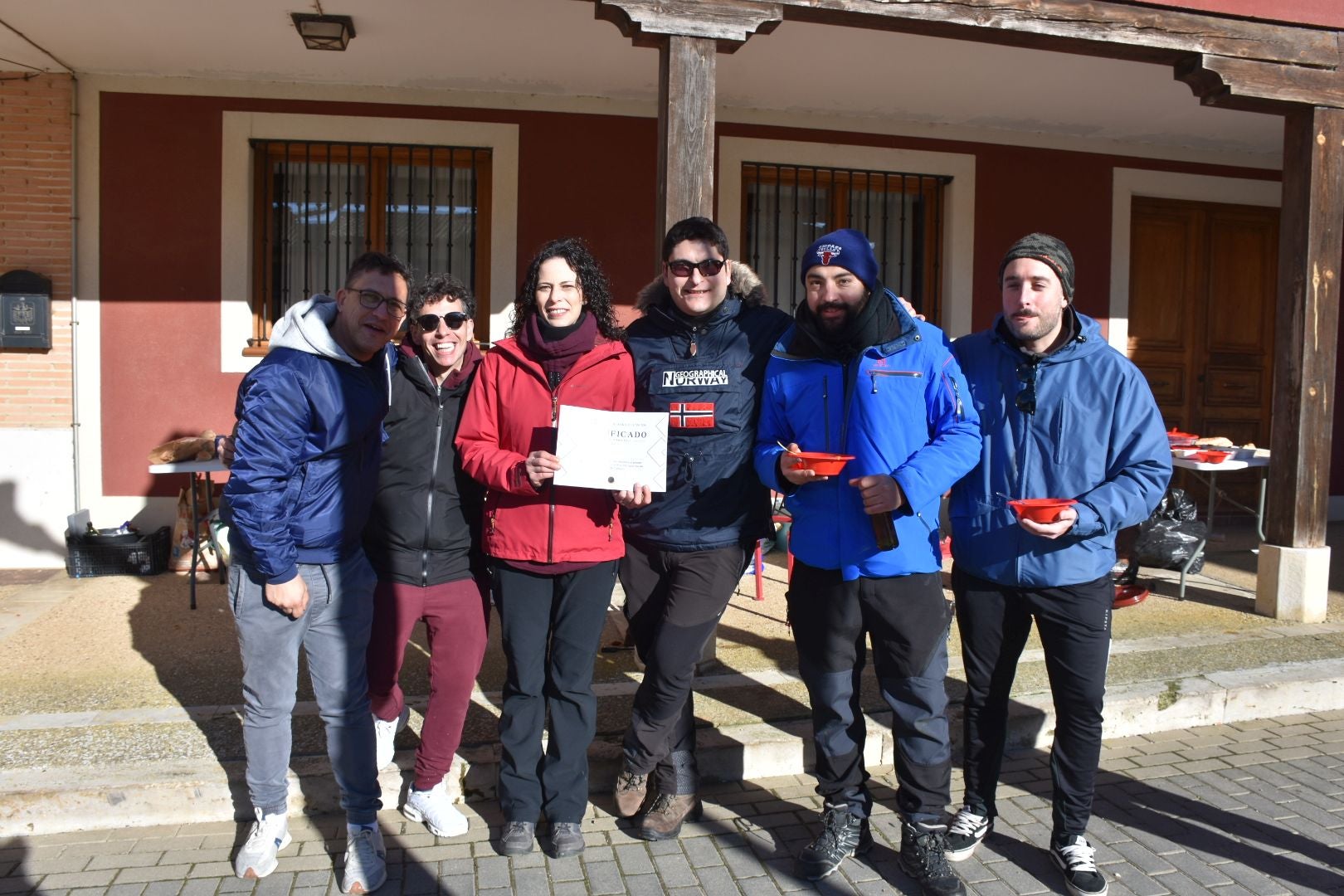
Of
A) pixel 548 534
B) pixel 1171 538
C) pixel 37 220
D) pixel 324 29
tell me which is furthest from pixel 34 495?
pixel 1171 538

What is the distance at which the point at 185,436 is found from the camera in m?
7.16

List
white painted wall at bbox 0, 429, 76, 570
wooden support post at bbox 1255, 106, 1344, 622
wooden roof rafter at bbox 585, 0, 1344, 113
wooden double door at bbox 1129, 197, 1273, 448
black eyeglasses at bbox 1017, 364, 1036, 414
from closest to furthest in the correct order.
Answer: black eyeglasses at bbox 1017, 364, 1036, 414 < wooden roof rafter at bbox 585, 0, 1344, 113 < wooden support post at bbox 1255, 106, 1344, 622 < white painted wall at bbox 0, 429, 76, 570 < wooden double door at bbox 1129, 197, 1273, 448

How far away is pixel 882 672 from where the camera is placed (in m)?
3.07

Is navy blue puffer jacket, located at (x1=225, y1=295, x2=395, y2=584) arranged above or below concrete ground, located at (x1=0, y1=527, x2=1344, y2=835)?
above

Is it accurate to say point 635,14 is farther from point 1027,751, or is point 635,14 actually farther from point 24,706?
point 24,706

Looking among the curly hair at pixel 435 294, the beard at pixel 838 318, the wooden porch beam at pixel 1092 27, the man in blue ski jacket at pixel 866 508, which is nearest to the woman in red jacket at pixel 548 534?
the curly hair at pixel 435 294

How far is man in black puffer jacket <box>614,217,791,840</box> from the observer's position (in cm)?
314

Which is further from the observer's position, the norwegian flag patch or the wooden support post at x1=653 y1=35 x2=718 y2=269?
the wooden support post at x1=653 y1=35 x2=718 y2=269

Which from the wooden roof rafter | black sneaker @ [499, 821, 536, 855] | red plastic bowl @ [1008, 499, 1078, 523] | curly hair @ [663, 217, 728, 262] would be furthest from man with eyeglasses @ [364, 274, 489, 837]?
the wooden roof rafter

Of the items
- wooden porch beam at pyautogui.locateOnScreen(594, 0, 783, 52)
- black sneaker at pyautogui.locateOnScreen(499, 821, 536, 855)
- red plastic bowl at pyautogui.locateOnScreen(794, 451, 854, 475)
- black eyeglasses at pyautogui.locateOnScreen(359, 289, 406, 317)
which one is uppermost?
wooden porch beam at pyautogui.locateOnScreen(594, 0, 783, 52)

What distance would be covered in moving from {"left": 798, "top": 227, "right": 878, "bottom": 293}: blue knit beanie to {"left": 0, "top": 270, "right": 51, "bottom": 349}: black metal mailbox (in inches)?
246

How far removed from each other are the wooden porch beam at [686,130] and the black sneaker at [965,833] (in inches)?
108

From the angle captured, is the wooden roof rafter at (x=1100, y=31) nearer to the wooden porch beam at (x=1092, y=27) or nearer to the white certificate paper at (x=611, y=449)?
the wooden porch beam at (x=1092, y=27)

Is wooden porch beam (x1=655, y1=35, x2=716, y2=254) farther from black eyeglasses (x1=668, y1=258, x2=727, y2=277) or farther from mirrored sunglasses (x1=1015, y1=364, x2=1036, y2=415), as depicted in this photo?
mirrored sunglasses (x1=1015, y1=364, x2=1036, y2=415)
